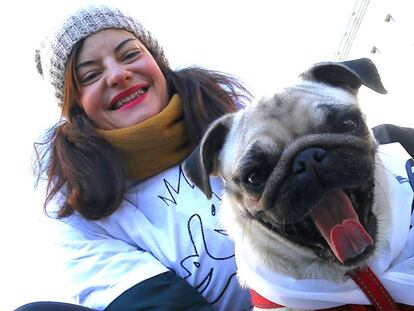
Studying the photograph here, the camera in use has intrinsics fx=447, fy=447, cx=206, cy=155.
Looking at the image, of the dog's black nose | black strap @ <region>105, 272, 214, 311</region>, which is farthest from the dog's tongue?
black strap @ <region>105, 272, 214, 311</region>

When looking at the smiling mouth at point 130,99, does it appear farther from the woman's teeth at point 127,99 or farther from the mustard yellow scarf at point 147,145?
the mustard yellow scarf at point 147,145

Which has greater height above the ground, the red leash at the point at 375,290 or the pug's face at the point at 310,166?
Answer: the pug's face at the point at 310,166

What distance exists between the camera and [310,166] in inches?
53.6

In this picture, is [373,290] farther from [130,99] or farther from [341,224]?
[130,99]

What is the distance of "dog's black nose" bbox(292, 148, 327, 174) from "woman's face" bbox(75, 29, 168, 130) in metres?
1.22

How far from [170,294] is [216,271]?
286mm

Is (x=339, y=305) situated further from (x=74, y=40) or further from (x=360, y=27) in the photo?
(x=360, y=27)

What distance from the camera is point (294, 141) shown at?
151 cm

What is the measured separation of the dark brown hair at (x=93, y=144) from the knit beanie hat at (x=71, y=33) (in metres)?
0.06

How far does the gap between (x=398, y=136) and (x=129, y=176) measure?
134 centimetres

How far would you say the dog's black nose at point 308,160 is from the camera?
1.36 m

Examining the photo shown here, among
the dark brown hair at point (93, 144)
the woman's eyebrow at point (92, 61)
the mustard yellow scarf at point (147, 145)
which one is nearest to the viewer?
the dark brown hair at point (93, 144)

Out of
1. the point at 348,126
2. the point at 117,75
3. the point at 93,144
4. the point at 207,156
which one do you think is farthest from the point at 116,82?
the point at 348,126

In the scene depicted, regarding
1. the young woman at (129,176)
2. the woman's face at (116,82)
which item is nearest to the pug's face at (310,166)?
the young woman at (129,176)
